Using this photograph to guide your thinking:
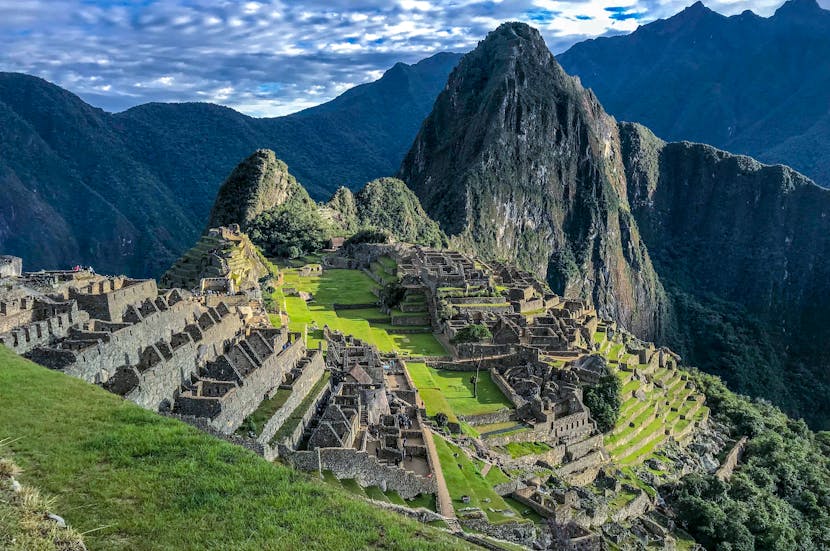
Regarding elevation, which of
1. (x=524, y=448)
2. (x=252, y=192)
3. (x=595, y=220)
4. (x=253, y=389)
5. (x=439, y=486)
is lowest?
(x=524, y=448)

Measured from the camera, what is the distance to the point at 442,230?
5251 inches

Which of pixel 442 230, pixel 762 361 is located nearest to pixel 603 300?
pixel 762 361

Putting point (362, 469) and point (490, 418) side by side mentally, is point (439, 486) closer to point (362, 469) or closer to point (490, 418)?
point (362, 469)

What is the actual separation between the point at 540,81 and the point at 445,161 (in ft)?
104

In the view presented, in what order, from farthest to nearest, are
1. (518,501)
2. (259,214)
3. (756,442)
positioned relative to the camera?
(259,214)
(756,442)
(518,501)

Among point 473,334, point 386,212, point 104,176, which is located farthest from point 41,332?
point 104,176

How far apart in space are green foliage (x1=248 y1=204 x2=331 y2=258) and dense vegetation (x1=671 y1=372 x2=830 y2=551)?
43.9m

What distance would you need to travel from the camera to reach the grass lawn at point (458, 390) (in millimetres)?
31359

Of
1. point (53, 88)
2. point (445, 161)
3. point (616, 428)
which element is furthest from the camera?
point (445, 161)

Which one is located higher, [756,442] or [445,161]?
[445,161]

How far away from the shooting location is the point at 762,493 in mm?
37344

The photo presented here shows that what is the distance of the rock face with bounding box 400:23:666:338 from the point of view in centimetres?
15150

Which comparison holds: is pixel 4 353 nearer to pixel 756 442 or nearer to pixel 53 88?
pixel 756 442

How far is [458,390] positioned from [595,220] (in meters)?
143
